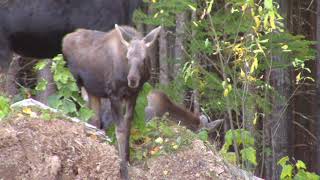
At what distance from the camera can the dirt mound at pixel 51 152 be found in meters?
6.70

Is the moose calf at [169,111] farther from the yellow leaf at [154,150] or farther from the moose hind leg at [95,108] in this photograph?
the yellow leaf at [154,150]

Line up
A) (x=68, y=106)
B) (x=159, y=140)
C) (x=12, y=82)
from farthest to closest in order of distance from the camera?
(x=12, y=82)
(x=68, y=106)
(x=159, y=140)

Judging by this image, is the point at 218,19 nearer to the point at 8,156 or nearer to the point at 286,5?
the point at 286,5

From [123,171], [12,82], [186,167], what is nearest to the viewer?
[123,171]

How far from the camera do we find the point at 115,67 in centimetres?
771

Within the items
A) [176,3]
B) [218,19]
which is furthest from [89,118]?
[218,19]

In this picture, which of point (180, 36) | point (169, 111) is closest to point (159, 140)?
point (169, 111)

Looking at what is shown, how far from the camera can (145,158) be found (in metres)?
7.91

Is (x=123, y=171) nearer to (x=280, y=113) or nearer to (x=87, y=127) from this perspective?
(x=87, y=127)

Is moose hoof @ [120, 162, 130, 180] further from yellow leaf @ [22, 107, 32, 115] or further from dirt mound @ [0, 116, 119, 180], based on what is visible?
yellow leaf @ [22, 107, 32, 115]

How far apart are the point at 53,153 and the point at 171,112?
4298 millimetres

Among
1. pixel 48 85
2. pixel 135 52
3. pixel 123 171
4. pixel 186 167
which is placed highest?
pixel 135 52

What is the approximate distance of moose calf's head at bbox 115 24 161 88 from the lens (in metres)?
7.25

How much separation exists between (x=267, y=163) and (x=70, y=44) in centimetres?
756
